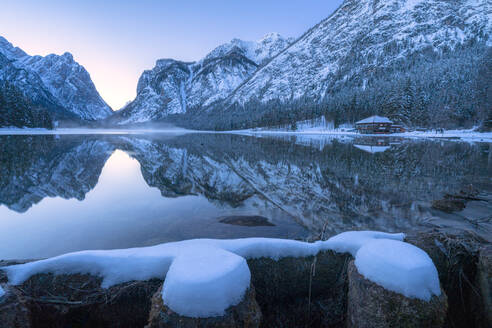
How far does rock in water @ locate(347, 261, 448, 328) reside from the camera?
1960 millimetres

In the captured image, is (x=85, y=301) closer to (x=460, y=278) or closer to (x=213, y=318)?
(x=213, y=318)

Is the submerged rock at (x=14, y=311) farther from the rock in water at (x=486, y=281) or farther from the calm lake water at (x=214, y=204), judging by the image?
the rock in water at (x=486, y=281)

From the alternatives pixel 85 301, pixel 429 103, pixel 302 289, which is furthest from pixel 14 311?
pixel 429 103

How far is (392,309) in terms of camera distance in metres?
2.01

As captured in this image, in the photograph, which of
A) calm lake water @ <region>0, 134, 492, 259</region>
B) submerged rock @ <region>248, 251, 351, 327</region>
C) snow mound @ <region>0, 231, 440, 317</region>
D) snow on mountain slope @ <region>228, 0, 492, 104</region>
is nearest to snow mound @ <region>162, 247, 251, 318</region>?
snow mound @ <region>0, 231, 440, 317</region>

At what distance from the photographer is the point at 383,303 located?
6.76 ft

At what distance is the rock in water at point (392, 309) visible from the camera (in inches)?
77.2

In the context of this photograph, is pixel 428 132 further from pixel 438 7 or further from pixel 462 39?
pixel 438 7

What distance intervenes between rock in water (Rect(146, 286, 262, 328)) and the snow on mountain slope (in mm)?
142456

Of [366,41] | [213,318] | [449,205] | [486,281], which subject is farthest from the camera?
[366,41]

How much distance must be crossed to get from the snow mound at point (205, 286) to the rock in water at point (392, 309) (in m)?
1.21

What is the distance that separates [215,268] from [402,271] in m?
1.77

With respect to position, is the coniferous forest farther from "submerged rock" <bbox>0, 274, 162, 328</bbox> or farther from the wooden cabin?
"submerged rock" <bbox>0, 274, 162, 328</bbox>

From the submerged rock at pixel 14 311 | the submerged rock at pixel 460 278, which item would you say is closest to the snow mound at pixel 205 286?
the submerged rock at pixel 14 311
